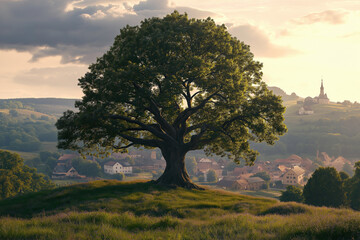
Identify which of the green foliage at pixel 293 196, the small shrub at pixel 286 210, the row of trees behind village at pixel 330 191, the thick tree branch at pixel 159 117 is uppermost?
the thick tree branch at pixel 159 117

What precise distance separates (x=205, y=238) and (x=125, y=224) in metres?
4.20

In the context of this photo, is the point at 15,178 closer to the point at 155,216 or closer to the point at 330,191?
the point at 155,216

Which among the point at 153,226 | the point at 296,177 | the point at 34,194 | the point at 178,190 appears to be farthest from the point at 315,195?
the point at 296,177

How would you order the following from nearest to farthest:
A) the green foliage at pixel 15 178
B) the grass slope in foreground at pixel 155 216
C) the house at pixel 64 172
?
the grass slope in foreground at pixel 155 216, the green foliage at pixel 15 178, the house at pixel 64 172

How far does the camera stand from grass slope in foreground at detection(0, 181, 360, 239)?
11180 mm

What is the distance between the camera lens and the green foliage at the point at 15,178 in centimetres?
6438

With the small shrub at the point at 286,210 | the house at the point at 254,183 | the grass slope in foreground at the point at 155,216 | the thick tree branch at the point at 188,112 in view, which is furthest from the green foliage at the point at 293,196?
the house at the point at 254,183

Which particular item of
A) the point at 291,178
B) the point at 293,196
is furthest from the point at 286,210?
the point at 291,178

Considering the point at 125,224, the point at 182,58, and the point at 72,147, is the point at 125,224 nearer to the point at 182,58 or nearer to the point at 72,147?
the point at 182,58

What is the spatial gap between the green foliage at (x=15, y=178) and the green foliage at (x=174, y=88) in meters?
39.5

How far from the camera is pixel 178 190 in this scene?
104 ft

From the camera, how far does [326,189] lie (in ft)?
193

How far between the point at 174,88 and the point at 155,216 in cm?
1309

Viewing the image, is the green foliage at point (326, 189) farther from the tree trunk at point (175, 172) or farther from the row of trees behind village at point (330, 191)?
the tree trunk at point (175, 172)
